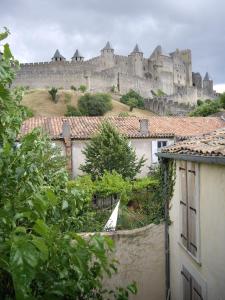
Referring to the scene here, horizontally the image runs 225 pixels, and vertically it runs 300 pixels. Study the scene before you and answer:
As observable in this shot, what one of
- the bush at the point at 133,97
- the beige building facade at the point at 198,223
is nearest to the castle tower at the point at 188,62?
the bush at the point at 133,97

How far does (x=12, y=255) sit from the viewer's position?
257 centimetres

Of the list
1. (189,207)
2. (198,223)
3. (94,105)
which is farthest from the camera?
(94,105)

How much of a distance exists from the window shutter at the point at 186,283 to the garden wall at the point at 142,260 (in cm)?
186

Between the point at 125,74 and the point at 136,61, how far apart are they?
10.4 m

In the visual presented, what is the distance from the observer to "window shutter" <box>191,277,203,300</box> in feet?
25.8

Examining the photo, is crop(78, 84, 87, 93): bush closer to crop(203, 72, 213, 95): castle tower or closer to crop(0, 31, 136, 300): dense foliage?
crop(203, 72, 213, 95): castle tower

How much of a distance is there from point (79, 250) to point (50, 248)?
0.26 metres

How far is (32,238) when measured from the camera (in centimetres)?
288

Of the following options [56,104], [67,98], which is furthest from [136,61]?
[56,104]

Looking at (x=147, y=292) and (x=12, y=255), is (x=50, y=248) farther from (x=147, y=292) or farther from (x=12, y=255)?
(x=147, y=292)

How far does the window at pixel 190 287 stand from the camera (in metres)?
7.95

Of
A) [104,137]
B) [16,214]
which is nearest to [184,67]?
[104,137]

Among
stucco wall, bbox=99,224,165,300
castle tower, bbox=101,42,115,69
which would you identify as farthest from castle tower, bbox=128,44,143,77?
stucco wall, bbox=99,224,165,300

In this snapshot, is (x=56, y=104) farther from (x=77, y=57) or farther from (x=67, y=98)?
(x=77, y=57)
